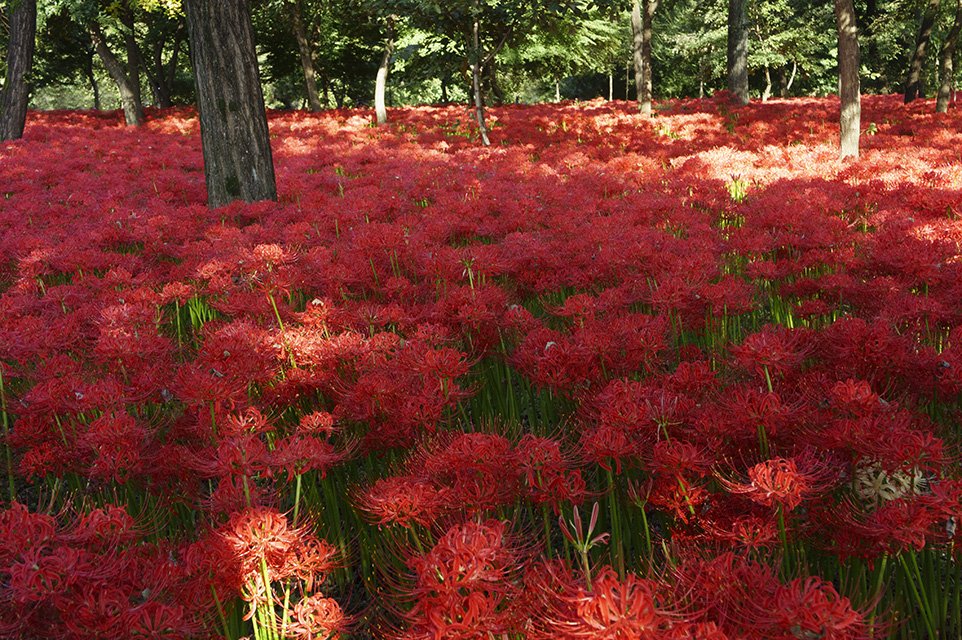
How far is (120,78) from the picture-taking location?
690 inches

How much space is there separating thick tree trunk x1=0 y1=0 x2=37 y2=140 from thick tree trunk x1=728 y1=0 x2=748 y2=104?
16896 millimetres

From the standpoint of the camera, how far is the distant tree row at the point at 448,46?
925cm

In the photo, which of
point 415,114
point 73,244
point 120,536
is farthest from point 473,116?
point 120,536

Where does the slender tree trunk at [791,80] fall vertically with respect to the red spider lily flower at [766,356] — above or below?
above

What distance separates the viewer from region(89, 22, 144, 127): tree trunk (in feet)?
55.1

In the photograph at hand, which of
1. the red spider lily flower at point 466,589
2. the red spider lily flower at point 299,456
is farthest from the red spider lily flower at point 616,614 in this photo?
the red spider lily flower at point 299,456

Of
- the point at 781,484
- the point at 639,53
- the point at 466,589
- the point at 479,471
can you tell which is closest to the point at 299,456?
the point at 479,471

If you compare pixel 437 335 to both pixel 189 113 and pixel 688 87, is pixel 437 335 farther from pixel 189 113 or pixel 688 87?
pixel 688 87

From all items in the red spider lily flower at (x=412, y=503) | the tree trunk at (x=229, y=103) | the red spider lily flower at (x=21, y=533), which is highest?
the tree trunk at (x=229, y=103)

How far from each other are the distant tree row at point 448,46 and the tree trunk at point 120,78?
1.9 inches

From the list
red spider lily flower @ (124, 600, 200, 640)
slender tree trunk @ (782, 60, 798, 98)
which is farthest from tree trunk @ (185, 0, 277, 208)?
slender tree trunk @ (782, 60, 798, 98)

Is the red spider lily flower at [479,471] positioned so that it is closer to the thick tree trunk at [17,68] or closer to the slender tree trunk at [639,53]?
the thick tree trunk at [17,68]

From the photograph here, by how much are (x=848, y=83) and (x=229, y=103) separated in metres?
8.73

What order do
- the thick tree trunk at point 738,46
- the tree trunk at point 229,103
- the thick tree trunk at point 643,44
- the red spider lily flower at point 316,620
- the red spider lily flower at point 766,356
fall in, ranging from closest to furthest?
the red spider lily flower at point 316,620
the red spider lily flower at point 766,356
the tree trunk at point 229,103
the thick tree trunk at point 643,44
the thick tree trunk at point 738,46
